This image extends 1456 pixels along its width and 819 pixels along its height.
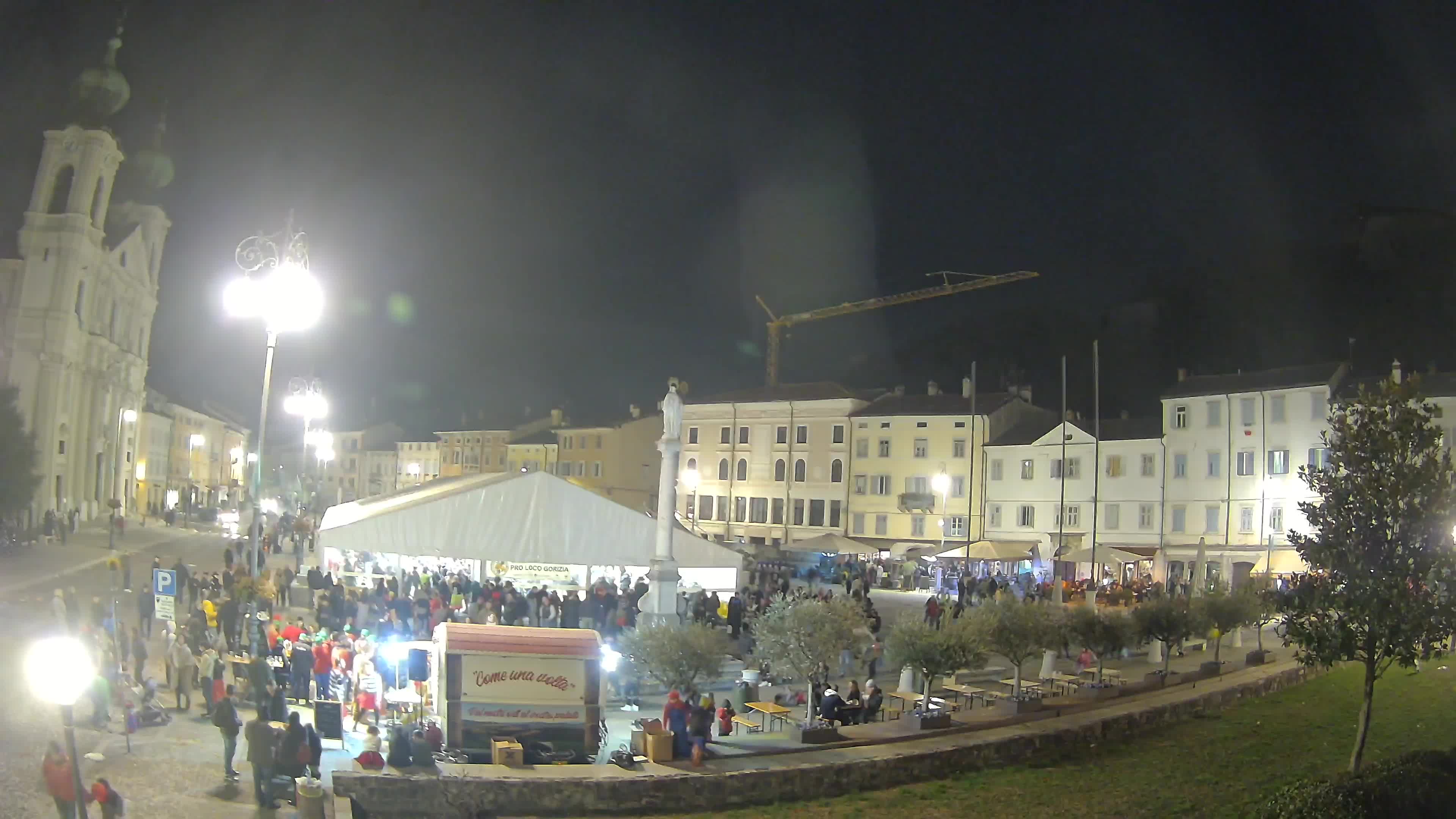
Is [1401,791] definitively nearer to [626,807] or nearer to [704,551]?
[626,807]

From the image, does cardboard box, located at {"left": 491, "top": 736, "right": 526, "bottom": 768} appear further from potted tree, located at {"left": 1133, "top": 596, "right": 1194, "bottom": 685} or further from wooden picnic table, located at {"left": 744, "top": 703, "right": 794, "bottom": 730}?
potted tree, located at {"left": 1133, "top": 596, "right": 1194, "bottom": 685}

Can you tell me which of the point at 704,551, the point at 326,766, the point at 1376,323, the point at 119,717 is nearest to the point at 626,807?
the point at 326,766

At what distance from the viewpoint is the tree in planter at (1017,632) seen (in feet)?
58.0

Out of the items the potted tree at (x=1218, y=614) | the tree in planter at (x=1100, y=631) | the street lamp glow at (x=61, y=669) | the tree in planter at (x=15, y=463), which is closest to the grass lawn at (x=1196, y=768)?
the tree in planter at (x=1100, y=631)

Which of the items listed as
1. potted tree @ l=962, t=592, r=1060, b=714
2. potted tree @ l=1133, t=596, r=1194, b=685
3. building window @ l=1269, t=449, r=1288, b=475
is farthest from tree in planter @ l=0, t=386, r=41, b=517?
building window @ l=1269, t=449, r=1288, b=475

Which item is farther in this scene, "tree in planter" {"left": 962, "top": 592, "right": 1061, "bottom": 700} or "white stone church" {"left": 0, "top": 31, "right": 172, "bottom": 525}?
"white stone church" {"left": 0, "top": 31, "right": 172, "bottom": 525}

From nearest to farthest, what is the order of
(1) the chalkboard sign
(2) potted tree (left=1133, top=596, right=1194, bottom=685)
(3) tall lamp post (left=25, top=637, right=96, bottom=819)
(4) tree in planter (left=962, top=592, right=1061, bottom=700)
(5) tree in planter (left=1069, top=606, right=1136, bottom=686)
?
(3) tall lamp post (left=25, top=637, right=96, bottom=819), (1) the chalkboard sign, (4) tree in planter (left=962, top=592, right=1061, bottom=700), (5) tree in planter (left=1069, top=606, right=1136, bottom=686), (2) potted tree (left=1133, top=596, right=1194, bottom=685)

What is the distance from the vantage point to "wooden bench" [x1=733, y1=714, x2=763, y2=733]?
15695 millimetres

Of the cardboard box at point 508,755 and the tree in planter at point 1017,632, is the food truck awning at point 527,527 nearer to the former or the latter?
the tree in planter at point 1017,632

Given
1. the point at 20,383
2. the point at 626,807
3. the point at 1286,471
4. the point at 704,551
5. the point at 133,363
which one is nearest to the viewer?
the point at 626,807

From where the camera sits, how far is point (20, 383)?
50.7 meters

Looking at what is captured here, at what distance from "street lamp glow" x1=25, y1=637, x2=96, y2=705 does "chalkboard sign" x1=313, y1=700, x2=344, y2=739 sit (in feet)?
14.6

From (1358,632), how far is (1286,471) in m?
33.9

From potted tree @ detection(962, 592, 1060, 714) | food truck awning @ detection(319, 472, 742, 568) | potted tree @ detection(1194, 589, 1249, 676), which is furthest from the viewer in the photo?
potted tree @ detection(1194, 589, 1249, 676)
